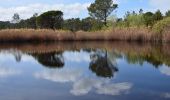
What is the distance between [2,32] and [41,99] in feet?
56.0

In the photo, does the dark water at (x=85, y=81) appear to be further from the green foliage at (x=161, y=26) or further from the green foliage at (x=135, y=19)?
the green foliage at (x=135, y=19)

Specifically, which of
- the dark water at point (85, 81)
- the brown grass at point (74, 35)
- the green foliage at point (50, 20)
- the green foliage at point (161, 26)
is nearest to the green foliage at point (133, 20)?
the green foliage at point (50, 20)

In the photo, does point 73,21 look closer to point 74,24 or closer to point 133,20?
point 74,24

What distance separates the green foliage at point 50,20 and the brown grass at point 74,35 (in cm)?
1109

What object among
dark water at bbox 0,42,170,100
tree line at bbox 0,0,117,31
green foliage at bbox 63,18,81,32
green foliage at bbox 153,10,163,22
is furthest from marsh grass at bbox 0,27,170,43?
green foliage at bbox 63,18,81,32

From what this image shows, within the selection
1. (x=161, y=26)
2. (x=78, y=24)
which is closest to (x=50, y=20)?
(x=78, y=24)

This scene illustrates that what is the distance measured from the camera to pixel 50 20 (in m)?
37.1

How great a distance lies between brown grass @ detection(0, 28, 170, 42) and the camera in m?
22.7

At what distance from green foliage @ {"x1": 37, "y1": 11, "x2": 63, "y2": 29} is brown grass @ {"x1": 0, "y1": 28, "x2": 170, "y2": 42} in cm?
1109

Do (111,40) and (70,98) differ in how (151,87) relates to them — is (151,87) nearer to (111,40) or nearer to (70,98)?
(70,98)

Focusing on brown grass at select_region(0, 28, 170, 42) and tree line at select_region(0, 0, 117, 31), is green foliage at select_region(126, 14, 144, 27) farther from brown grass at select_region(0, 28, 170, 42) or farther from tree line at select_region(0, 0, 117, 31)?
brown grass at select_region(0, 28, 170, 42)

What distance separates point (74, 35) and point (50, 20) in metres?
11.9

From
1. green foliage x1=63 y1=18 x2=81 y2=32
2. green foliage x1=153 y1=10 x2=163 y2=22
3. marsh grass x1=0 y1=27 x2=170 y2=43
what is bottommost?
marsh grass x1=0 y1=27 x2=170 y2=43

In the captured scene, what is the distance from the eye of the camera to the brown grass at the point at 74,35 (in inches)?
895
